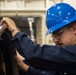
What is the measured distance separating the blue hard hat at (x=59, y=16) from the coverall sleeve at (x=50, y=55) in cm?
13

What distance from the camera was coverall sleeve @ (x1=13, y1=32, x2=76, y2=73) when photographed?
1110 mm

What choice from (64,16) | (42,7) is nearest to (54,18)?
(64,16)

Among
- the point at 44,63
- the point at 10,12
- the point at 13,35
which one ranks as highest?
the point at 13,35

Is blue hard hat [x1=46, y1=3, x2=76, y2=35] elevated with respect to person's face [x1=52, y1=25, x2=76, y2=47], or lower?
elevated

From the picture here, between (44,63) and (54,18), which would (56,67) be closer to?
(44,63)

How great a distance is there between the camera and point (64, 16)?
1.21 m

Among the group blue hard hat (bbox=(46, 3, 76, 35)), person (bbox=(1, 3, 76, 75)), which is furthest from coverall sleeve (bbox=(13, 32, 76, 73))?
blue hard hat (bbox=(46, 3, 76, 35))

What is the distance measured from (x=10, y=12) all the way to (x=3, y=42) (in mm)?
2328

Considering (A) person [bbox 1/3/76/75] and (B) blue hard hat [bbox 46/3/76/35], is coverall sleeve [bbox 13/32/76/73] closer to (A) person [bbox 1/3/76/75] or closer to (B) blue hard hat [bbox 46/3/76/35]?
(A) person [bbox 1/3/76/75]

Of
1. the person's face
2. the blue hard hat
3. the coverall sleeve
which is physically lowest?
the coverall sleeve

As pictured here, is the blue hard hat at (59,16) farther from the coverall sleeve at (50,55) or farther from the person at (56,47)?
the coverall sleeve at (50,55)

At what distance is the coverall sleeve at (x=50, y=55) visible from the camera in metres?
1.11

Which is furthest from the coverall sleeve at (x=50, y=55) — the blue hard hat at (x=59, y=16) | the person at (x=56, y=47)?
the blue hard hat at (x=59, y=16)

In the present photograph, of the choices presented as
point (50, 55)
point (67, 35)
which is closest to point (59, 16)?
point (67, 35)
